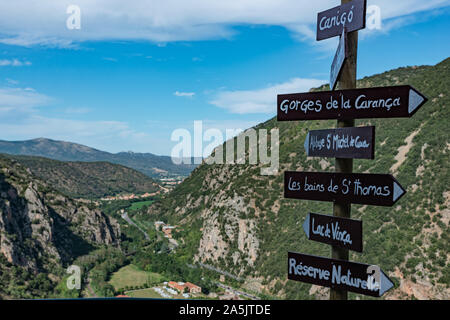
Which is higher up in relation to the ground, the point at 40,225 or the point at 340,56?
the point at 340,56

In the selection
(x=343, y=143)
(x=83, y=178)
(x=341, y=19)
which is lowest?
(x=83, y=178)

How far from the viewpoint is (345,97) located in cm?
465

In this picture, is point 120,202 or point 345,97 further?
point 120,202

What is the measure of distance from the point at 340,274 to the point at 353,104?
2.24m

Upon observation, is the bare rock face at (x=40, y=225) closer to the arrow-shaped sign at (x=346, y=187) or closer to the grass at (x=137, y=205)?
the grass at (x=137, y=205)

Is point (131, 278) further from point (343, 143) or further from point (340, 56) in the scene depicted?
point (340, 56)

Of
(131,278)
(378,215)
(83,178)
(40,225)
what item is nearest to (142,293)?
(131,278)

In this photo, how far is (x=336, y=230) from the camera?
464 centimetres

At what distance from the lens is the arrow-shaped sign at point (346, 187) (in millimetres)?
4344

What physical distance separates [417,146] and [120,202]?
131 metres

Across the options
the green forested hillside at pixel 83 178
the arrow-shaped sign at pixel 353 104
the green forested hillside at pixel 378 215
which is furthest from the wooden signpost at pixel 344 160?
the green forested hillside at pixel 83 178

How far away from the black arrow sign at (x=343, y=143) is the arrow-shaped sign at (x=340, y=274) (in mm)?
1403
